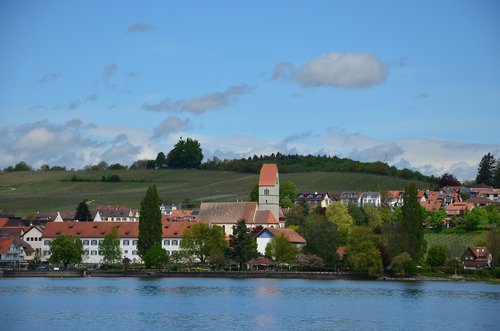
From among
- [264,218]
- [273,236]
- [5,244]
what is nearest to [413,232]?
[273,236]

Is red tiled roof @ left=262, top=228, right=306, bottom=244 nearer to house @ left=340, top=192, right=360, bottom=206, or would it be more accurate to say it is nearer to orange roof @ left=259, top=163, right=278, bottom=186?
orange roof @ left=259, top=163, right=278, bottom=186

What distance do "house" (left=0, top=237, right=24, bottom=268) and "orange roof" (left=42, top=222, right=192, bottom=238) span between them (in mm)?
3811

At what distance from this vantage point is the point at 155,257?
294 ft

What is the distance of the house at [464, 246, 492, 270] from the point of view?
8700cm

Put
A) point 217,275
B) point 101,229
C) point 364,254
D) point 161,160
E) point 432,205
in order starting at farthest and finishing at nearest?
point 161,160 → point 432,205 → point 101,229 → point 217,275 → point 364,254

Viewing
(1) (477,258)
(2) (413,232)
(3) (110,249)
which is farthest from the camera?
(3) (110,249)

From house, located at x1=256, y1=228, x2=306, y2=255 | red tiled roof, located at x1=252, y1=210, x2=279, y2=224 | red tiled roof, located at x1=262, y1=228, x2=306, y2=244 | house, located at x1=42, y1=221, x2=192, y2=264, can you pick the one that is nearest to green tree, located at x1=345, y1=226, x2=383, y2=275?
red tiled roof, located at x1=262, y1=228, x2=306, y2=244

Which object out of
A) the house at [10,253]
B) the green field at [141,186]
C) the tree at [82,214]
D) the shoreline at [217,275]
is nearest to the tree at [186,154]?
the green field at [141,186]

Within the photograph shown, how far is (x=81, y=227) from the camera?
353 ft

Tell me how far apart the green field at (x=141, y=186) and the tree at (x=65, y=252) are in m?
43.2

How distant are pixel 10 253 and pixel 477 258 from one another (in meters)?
47.0

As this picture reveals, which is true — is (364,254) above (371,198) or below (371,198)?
below

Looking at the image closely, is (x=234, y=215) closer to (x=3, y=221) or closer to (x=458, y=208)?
(x=3, y=221)

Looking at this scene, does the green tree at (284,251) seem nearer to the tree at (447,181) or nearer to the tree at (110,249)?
the tree at (110,249)
